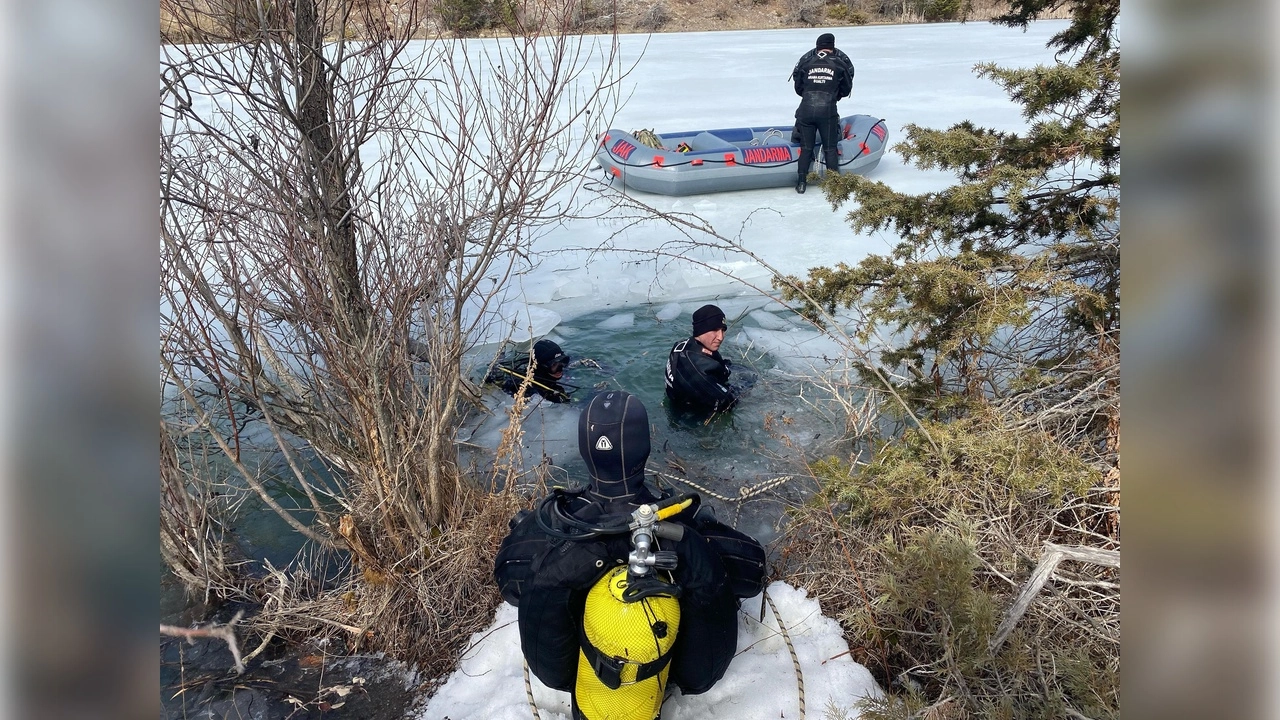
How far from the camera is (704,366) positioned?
597 centimetres

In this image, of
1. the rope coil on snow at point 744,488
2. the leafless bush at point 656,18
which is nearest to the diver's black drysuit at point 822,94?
the rope coil on snow at point 744,488

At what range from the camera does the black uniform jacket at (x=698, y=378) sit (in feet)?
19.6

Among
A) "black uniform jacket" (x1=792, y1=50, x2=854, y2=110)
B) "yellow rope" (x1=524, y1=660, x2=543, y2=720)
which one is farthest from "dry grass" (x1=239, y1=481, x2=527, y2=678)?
"black uniform jacket" (x1=792, y1=50, x2=854, y2=110)

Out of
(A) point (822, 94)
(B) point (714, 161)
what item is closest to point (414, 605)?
(B) point (714, 161)

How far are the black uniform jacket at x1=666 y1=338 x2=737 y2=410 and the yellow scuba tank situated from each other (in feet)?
10.7

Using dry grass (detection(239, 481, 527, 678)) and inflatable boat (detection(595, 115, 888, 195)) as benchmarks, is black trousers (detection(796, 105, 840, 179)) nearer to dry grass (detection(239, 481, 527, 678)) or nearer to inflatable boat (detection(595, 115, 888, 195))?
inflatable boat (detection(595, 115, 888, 195))

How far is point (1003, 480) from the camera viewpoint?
382 cm

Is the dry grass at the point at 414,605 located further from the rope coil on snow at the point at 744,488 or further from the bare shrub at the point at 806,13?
the bare shrub at the point at 806,13

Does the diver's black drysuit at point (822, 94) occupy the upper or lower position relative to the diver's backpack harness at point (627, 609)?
upper

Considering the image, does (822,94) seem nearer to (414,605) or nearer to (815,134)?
(815,134)

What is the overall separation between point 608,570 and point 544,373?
368 centimetres

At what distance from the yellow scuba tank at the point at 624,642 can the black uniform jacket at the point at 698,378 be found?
3.25 metres
